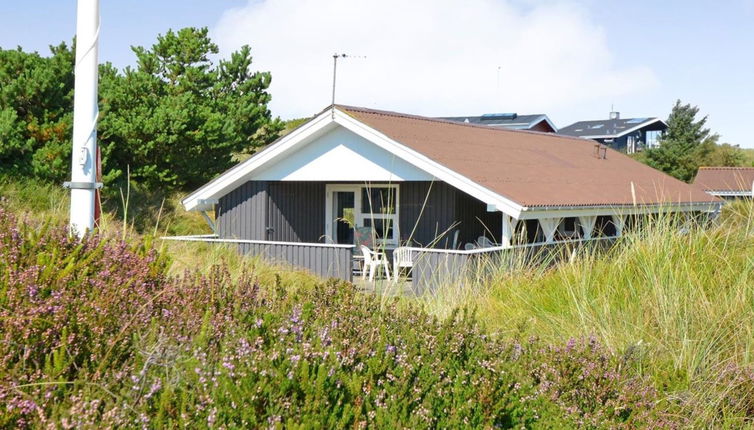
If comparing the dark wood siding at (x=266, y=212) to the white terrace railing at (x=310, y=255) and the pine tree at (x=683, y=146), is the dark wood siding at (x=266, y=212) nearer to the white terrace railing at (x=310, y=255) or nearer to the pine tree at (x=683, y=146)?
the white terrace railing at (x=310, y=255)

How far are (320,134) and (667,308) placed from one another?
436 inches

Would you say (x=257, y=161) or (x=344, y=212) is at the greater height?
(x=257, y=161)

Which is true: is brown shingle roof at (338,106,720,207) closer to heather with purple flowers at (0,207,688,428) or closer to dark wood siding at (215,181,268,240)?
dark wood siding at (215,181,268,240)

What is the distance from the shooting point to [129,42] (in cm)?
2411

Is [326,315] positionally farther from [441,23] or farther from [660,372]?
[441,23]

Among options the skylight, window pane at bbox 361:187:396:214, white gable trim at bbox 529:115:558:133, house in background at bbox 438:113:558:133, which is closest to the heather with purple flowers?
window pane at bbox 361:187:396:214

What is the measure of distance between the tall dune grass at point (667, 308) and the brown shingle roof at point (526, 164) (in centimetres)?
474

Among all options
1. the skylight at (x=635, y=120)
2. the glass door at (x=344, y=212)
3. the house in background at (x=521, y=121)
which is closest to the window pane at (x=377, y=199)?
the glass door at (x=344, y=212)

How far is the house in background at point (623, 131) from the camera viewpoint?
6506 centimetres

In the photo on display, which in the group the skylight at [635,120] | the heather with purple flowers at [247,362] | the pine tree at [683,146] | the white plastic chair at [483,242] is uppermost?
the skylight at [635,120]

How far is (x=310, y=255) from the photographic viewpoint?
14.5 m

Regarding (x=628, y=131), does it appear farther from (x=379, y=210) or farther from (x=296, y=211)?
(x=296, y=211)

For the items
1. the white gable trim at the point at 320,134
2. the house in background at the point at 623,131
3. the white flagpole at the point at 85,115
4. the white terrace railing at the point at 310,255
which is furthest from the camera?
the house in background at the point at 623,131

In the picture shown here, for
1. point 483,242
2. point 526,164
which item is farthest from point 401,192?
point 526,164
